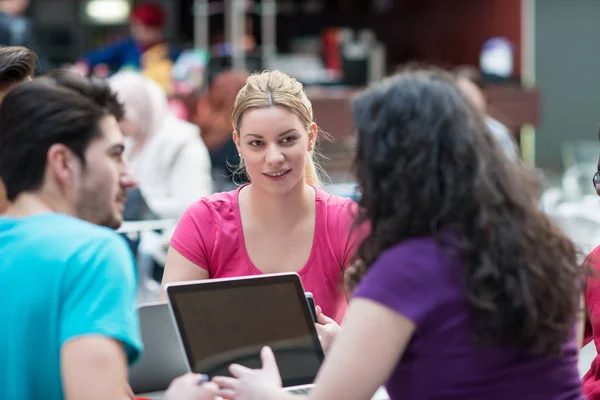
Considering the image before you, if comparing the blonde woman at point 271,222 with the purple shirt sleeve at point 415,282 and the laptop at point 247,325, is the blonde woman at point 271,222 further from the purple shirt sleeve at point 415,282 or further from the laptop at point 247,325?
the purple shirt sleeve at point 415,282

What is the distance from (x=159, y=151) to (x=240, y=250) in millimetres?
2411

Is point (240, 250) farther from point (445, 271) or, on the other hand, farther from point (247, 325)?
point (445, 271)

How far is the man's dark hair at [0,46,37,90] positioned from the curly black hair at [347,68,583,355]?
1.08 m

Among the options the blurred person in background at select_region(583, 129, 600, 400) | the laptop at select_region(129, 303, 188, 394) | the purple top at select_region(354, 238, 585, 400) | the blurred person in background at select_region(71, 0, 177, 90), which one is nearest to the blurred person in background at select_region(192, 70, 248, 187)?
the blurred person in background at select_region(71, 0, 177, 90)

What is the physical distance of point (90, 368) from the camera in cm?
140

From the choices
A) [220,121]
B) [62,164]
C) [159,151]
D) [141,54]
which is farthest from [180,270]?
[141,54]

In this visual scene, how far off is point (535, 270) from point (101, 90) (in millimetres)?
742

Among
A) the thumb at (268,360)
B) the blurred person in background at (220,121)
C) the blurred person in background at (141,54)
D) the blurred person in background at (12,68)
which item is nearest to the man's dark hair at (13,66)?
the blurred person in background at (12,68)

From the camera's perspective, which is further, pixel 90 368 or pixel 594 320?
pixel 594 320

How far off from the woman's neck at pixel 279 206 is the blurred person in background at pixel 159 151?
7.12ft

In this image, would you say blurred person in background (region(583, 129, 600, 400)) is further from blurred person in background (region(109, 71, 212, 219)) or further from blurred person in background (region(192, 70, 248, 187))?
blurred person in background (region(192, 70, 248, 187))

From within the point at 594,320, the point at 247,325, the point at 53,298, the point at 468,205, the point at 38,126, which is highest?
the point at 38,126

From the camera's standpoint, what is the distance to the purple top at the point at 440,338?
4.70 ft

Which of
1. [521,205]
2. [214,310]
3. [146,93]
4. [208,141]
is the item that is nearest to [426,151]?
[521,205]
